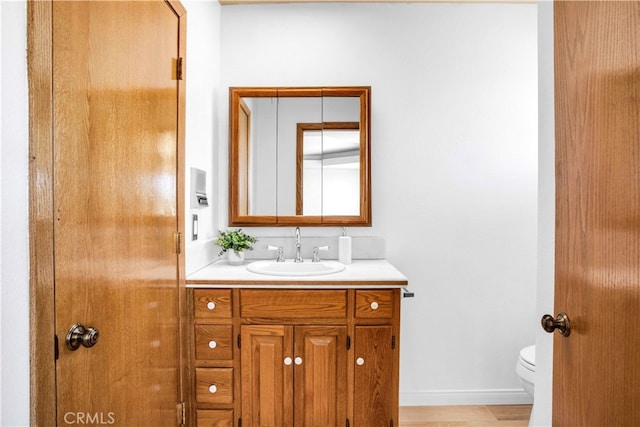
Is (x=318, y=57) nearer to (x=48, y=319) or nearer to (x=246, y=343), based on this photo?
(x=246, y=343)

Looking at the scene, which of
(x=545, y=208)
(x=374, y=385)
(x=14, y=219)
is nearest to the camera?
(x=14, y=219)

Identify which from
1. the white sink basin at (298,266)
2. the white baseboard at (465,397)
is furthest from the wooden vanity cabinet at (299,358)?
the white baseboard at (465,397)

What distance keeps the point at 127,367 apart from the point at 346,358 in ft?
3.00

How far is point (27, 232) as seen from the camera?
2.62 feet

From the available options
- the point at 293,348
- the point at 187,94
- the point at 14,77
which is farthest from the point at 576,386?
the point at 187,94

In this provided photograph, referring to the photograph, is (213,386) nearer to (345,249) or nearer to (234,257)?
(234,257)

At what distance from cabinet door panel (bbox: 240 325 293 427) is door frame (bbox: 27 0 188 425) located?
0.91 meters

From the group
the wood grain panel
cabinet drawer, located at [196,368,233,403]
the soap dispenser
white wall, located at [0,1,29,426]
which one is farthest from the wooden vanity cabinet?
white wall, located at [0,1,29,426]

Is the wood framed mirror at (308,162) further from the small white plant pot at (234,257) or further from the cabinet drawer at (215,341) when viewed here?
the cabinet drawer at (215,341)

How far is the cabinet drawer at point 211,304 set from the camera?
1706 millimetres

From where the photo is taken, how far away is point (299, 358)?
1694 millimetres

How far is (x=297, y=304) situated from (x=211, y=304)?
400mm

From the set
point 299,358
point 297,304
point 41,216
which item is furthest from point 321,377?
point 41,216

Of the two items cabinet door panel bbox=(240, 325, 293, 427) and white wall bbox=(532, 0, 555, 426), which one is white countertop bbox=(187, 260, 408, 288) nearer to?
cabinet door panel bbox=(240, 325, 293, 427)
